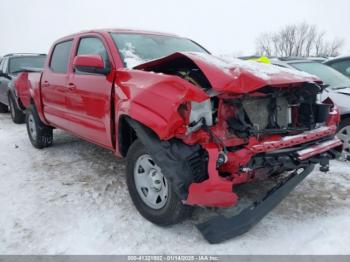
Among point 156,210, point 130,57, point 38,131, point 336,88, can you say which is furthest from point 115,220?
point 336,88

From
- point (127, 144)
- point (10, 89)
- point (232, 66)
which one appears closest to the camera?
point (232, 66)

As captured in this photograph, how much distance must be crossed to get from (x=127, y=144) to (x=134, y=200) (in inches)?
23.2

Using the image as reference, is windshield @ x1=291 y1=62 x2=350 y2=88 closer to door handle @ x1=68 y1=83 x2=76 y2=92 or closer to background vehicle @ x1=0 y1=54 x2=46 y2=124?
door handle @ x1=68 y1=83 x2=76 y2=92

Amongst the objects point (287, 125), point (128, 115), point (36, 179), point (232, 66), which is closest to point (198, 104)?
point (232, 66)

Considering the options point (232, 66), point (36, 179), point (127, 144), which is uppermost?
point (232, 66)

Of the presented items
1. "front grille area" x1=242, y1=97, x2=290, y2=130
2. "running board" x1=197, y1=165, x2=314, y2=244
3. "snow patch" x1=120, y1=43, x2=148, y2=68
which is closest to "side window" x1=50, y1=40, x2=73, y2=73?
"snow patch" x1=120, y1=43, x2=148, y2=68

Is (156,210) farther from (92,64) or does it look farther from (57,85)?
(57,85)

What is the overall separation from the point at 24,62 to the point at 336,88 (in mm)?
7724

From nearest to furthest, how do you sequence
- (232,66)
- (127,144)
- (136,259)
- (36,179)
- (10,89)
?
(136,259), (232,66), (127,144), (36,179), (10,89)

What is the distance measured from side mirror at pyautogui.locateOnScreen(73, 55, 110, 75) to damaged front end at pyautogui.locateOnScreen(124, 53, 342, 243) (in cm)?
61

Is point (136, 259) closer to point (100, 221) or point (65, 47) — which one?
point (100, 221)

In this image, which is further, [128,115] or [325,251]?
[128,115]

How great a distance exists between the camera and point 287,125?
127 inches

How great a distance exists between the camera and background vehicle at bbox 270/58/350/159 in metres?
4.68
